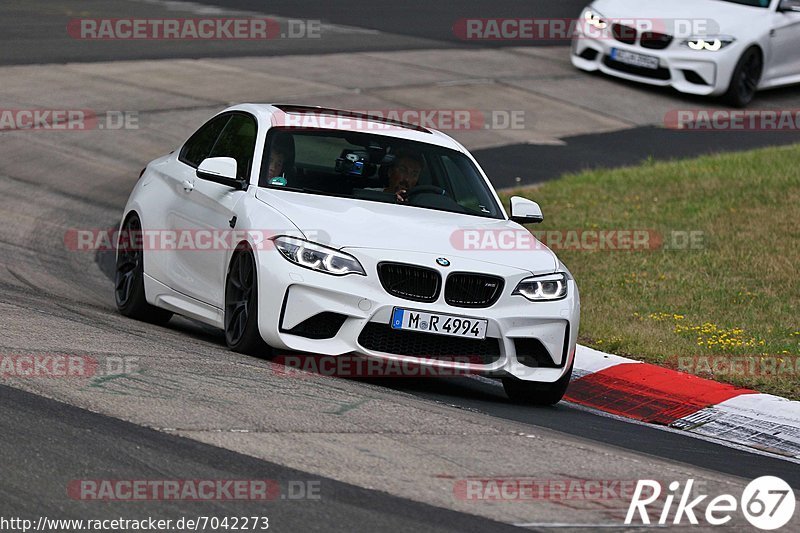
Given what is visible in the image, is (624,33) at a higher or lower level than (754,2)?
lower

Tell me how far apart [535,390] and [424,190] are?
1538 mm

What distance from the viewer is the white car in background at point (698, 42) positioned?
21391mm

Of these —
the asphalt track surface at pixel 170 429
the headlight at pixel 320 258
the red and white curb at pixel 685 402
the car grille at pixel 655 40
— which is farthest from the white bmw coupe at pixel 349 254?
the car grille at pixel 655 40

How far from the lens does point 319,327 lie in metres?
8.30

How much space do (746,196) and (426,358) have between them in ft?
26.3

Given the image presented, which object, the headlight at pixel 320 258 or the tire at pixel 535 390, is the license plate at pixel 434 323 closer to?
the headlight at pixel 320 258

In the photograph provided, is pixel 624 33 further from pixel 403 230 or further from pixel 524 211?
pixel 403 230

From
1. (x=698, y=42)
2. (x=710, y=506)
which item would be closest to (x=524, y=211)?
(x=710, y=506)

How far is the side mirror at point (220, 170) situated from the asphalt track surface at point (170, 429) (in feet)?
3.31

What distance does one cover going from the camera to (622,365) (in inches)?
394

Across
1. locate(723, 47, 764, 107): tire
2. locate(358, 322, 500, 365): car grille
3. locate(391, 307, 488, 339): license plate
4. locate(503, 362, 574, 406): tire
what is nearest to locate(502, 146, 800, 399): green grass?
locate(503, 362, 574, 406): tire

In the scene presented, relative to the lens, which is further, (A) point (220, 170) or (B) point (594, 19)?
(B) point (594, 19)

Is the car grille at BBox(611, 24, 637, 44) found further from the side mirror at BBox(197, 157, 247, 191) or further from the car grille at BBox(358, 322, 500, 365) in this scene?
the car grille at BBox(358, 322, 500, 365)

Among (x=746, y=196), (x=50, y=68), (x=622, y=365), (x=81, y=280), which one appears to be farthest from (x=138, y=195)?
(x=50, y=68)
